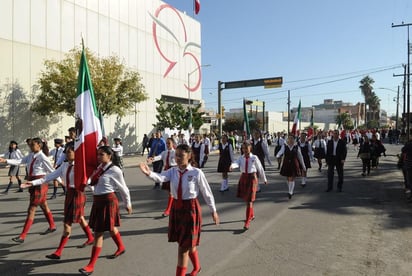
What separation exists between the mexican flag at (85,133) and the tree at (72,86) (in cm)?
1737

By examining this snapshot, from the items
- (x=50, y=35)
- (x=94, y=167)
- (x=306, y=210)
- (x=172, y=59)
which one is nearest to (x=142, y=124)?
(x=172, y=59)

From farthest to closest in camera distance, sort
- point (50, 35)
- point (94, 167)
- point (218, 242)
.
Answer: point (50, 35) < point (218, 242) < point (94, 167)

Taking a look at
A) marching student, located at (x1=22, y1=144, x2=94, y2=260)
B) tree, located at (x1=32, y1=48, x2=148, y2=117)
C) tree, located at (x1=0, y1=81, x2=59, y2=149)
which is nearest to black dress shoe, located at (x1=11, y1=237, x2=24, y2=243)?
marching student, located at (x1=22, y1=144, x2=94, y2=260)

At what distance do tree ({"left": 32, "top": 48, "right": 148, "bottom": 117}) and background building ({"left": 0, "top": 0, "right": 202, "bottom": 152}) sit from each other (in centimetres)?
113

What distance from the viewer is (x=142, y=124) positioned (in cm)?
3391

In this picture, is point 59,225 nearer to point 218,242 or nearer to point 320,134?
point 218,242

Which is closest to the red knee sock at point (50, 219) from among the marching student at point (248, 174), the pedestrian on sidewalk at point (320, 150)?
the marching student at point (248, 174)

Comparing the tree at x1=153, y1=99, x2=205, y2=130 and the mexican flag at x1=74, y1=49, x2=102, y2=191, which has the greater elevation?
the tree at x1=153, y1=99, x2=205, y2=130

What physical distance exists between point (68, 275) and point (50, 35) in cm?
2306

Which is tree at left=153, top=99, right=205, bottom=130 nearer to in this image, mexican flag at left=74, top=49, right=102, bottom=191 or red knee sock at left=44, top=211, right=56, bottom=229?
red knee sock at left=44, top=211, right=56, bottom=229

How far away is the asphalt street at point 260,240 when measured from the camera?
4.90 metres

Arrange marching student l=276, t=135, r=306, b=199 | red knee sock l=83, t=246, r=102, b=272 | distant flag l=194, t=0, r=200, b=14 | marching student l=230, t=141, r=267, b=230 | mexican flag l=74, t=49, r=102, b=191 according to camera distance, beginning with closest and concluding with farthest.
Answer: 1. red knee sock l=83, t=246, r=102, b=272
2. mexican flag l=74, t=49, r=102, b=191
3. marching student l=230, t=141, r=267, b=230
4. marching student l=276, t=135, r=306, b=199
5. distant flag l=194, t=0, r=200, b=14

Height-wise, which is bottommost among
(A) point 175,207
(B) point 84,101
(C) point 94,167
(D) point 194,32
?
(A) point 175,207

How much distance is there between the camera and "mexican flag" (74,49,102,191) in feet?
17.0
